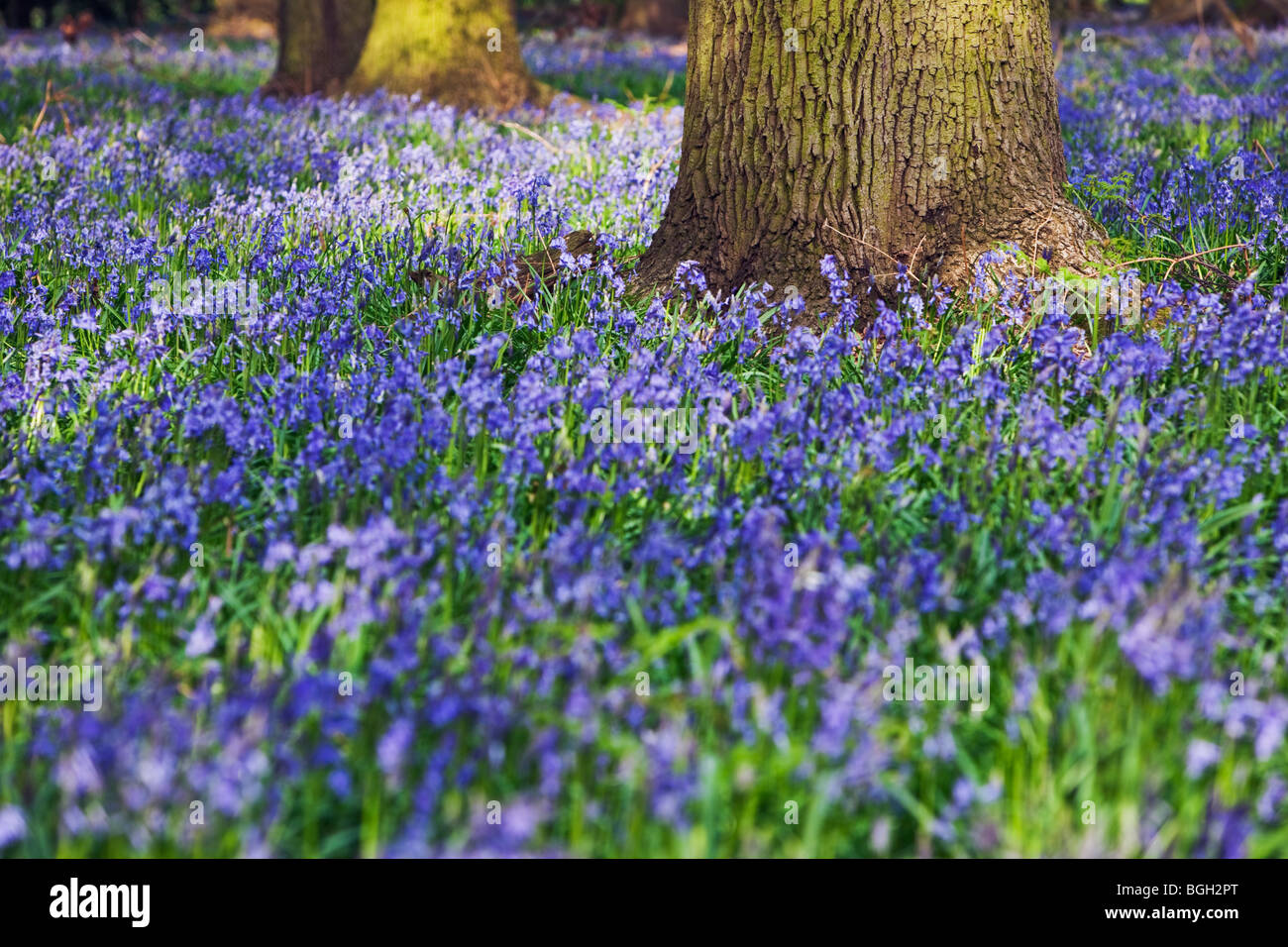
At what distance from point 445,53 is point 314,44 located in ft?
5.94

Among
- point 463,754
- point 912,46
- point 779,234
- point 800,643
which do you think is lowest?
point 463,754

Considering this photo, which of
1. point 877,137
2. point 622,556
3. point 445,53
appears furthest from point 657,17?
point 622,556

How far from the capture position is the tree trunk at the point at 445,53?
32.4 feet

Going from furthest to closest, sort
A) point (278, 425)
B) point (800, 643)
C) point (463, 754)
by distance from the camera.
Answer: point (278, 425) → point (800, 643) → point (463, 754)

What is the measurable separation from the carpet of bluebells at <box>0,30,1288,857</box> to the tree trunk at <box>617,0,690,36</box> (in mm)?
20525

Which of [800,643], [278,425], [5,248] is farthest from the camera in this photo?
[5,248]

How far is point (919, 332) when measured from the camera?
4.55 m

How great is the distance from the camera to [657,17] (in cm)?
2486

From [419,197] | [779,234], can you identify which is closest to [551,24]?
[419,197]

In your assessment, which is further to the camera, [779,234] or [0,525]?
[779,234]

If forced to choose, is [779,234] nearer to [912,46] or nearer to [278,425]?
[912,46]

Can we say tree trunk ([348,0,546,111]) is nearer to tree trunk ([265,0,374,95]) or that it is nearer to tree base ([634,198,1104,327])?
tree trunk ([265,0,374,95])

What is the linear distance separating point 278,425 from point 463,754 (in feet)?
5.41

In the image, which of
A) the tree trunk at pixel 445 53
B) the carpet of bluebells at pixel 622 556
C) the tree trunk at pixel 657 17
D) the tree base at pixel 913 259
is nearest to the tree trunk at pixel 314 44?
the tree trunk at pixel 445 53
